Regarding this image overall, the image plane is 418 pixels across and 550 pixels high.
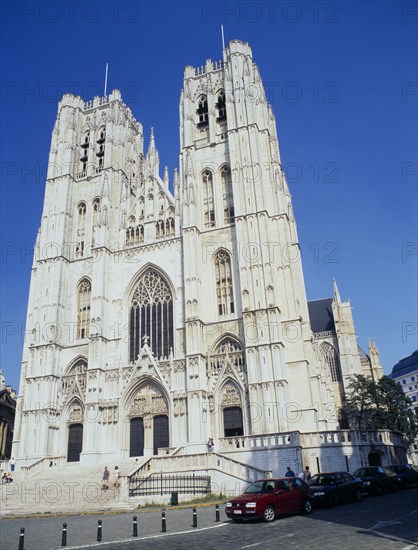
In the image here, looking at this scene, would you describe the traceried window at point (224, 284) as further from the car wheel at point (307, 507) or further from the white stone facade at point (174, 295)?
the car wheel at point (307, 507)

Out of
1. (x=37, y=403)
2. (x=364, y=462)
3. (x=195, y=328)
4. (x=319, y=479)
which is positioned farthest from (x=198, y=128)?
(x=319, y=479)

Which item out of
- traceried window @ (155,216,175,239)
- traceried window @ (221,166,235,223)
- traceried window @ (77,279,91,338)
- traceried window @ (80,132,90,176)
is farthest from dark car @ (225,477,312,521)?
traceried window @ (80,132,90,176)

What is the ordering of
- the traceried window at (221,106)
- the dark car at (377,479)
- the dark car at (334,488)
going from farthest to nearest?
1. the traceried window at (221,106)
2. the dark car at (377,479)
3. the dark car at (334,488)

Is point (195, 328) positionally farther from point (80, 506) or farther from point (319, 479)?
point (319, 479)

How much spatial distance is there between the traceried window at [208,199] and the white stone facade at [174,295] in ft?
0.35

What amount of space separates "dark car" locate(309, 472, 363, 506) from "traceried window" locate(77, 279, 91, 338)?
23.6 metres

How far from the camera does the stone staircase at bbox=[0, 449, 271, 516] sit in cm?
2003

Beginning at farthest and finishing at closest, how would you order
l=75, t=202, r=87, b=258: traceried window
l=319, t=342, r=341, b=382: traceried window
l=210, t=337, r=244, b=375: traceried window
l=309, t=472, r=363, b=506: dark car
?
l=319, t=342, r=341, b=382: traceried window → l=75, t=202, r=87, b=258: traceried window → l=210, t=337, r=244, b=375: traceried window → l=309, t=472, r=363, b=506: dark car

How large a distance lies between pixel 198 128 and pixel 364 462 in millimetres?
28901

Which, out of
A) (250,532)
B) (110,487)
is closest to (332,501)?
(250,532)

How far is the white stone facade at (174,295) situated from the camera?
30.1 metres

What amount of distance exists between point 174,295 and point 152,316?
2.29 meters

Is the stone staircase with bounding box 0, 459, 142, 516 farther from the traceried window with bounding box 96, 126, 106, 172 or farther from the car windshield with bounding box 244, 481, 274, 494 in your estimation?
the traceried window with bounding box 96, 126, 106, 172

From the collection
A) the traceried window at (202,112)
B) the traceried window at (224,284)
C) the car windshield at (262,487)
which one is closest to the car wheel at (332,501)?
the car windshield at (262,487)
